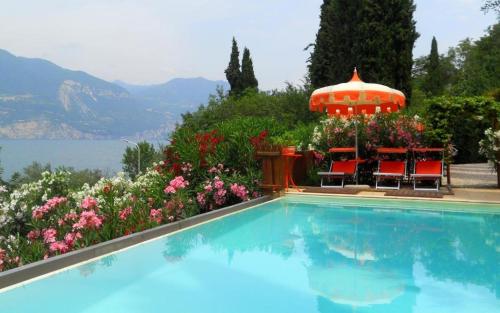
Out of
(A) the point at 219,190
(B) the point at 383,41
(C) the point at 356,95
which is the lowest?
(A) the point at 219,190

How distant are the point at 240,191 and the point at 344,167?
3.40 metres

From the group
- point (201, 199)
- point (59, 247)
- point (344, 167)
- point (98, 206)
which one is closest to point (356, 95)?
point (344, 167)

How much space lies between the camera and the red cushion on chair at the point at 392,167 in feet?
34.6

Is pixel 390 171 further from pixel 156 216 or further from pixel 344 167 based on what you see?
pixel 156 216

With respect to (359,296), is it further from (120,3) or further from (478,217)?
(120,3)

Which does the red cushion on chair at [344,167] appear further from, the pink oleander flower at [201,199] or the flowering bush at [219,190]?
the pink oleander flower at [201,199]

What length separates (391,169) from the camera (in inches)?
420

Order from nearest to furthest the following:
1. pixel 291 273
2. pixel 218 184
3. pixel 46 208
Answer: pixel 291 273, pixel 46 208, pixel 218 184

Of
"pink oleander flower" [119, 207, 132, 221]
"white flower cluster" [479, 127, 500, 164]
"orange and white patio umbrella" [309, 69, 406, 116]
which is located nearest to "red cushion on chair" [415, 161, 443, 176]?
"white flower cluster" [479, 127, 500, 164]

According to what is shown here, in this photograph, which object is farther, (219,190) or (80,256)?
(219,190)

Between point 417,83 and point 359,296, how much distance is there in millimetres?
44336

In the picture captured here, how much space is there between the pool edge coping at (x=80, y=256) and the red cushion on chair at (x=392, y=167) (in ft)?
16.7

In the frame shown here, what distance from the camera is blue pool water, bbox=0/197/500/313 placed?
3.65 metres

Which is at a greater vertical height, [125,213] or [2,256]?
[125,213]
